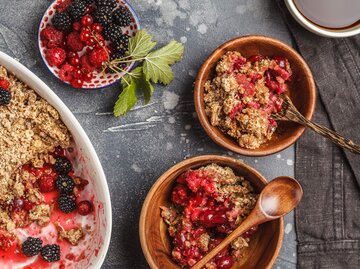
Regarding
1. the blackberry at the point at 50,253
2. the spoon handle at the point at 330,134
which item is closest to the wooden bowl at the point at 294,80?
the spoon handle at the point at 330,134

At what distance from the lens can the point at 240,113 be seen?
1848 millimetres

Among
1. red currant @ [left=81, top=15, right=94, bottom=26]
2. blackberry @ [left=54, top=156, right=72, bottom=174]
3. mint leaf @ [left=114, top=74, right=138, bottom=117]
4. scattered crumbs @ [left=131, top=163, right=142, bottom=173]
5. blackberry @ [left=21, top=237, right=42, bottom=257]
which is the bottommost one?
blackberry @ [left=21, top=237, right=42, bottom=257]

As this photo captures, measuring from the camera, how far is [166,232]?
6.41ft

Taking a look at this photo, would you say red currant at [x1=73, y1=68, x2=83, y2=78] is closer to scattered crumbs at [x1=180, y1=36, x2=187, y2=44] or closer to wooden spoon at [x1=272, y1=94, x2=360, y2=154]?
scattered crumbs at [x1=180, y1=36, x2=187, y2=44]

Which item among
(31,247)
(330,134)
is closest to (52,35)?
(31,247)

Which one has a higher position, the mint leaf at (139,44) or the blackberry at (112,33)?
the blackberry at (112,33)

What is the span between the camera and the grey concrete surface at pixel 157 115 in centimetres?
197

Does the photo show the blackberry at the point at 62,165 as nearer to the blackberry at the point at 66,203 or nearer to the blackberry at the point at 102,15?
the blackberry at the point at 66,203

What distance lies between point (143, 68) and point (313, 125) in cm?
57

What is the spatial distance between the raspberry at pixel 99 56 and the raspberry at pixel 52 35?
4.5 inches

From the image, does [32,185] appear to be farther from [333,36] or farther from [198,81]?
[333,36]

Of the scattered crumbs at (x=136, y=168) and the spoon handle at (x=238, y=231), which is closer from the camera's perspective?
the spoon handle at (x=238, y=231)

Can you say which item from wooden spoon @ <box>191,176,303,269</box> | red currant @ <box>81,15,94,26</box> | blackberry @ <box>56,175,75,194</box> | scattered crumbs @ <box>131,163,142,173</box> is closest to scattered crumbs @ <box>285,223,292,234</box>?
wooden spoon @ <box>191,176,303,269</box>

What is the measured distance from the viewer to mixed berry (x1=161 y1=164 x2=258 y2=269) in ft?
6.00
